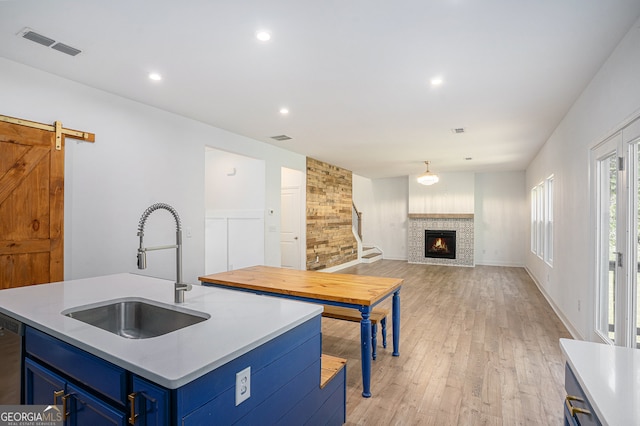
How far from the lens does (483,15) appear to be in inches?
80.7

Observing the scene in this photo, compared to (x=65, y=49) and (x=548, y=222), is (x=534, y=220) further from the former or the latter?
(x=65, y=49)

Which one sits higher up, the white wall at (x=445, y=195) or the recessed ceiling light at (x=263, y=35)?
the recessed ceiling light at (x=263, y=35)

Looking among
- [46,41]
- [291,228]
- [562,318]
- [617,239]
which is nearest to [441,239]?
[291,228]

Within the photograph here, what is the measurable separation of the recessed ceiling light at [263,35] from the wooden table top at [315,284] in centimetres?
185

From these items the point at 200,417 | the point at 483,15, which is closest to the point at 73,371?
the point at 200,417

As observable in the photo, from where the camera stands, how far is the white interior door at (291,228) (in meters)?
6.76

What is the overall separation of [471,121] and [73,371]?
14.7 feet

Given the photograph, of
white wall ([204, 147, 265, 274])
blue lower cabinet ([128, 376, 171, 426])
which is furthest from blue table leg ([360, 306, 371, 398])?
A: white wall ([204, 147, 265, 274])

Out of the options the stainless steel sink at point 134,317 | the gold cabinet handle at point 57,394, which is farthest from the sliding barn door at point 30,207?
the gold cabinet handle at point 57,394

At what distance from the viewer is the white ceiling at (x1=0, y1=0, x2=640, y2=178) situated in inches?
79.4

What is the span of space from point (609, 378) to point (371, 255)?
29.5 feet

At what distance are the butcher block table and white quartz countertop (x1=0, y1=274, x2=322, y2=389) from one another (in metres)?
0.81

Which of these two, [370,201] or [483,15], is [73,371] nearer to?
[483,15]

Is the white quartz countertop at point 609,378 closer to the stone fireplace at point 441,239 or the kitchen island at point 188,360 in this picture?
the kitchen island at point 188,360
